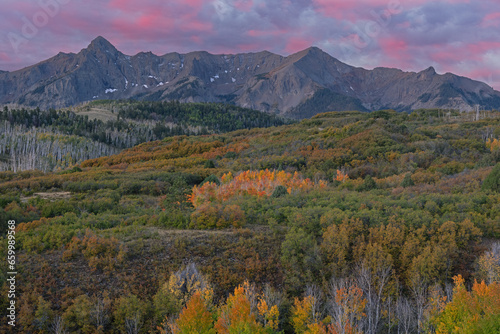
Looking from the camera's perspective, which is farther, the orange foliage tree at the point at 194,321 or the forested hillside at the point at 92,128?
the forested hillside at the point at 92,128

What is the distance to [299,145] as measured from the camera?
2034 inches

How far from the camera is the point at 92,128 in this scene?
12669 cm

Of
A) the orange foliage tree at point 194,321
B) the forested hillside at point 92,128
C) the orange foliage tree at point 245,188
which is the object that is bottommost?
the orange foliage tree at point 194,321

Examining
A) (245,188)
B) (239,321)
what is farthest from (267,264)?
(245,188)

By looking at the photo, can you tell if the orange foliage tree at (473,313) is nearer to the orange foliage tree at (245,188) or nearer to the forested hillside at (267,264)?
the forested hillside at (267,264)

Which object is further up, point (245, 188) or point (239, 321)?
point (245, 188)

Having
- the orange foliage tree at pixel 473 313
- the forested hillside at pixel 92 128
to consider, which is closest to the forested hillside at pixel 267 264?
the orange foliage tree at pixel 473 313

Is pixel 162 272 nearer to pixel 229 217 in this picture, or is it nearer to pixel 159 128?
pixel 229 217

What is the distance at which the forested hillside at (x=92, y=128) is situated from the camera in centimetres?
9319

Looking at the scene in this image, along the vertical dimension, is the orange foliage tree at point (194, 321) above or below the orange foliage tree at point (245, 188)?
below

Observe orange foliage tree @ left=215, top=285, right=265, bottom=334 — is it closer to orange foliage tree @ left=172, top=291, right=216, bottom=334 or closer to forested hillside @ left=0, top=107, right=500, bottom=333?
forested hillside @ left=0, top=107, right=500, bottom=333

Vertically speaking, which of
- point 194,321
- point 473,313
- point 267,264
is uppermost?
point 473,313

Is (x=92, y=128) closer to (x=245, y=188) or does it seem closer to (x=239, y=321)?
(x=245, y=188)

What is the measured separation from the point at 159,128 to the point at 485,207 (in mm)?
131248
